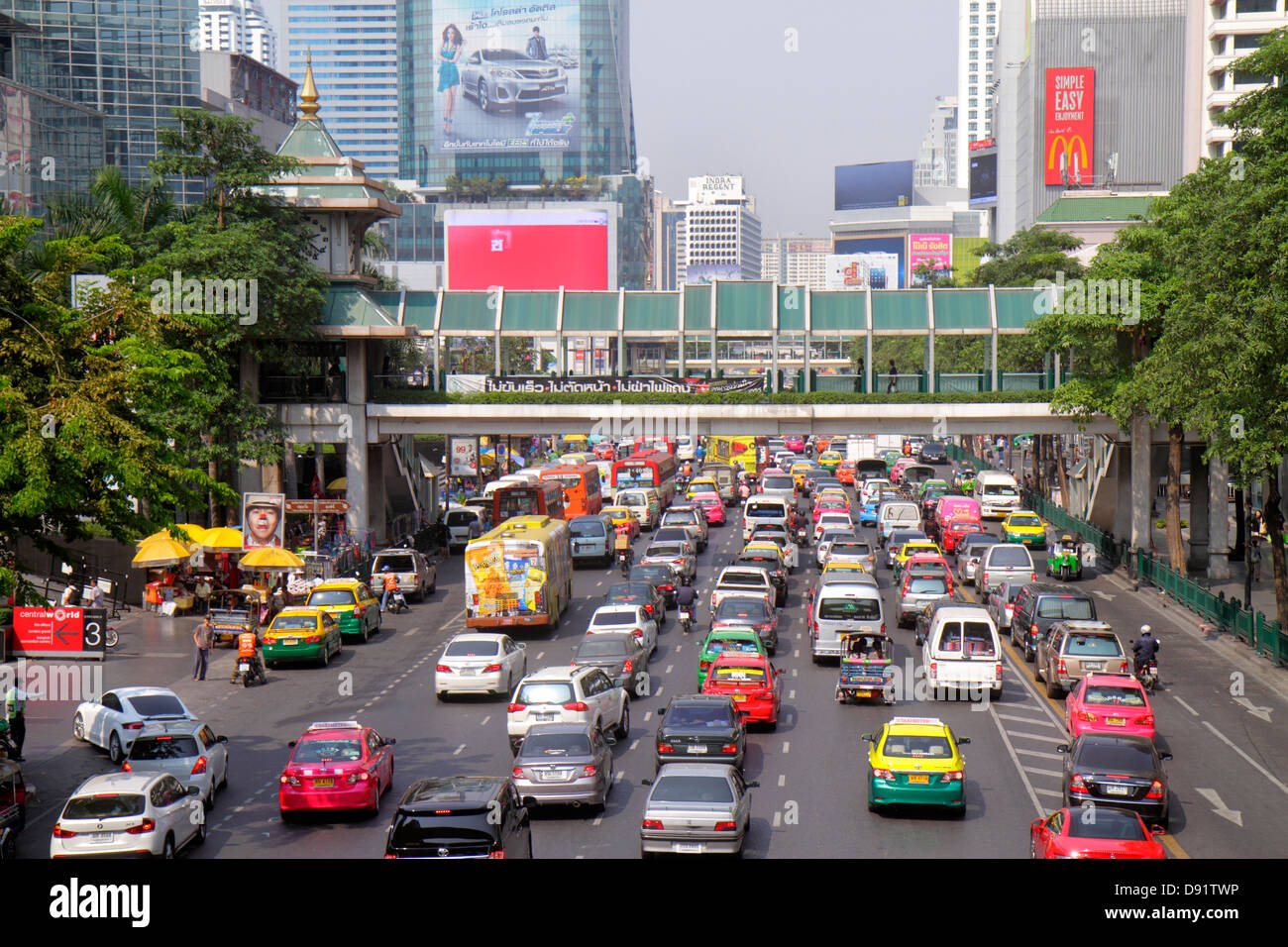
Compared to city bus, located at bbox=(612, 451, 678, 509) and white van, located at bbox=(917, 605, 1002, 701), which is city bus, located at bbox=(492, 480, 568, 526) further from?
white van, located at bbox=(917, 605, 1002, 701)

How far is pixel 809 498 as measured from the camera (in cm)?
7600

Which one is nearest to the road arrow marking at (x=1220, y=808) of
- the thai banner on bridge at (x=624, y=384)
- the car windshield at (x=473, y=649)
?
the car windshield at (x=473, y=649)

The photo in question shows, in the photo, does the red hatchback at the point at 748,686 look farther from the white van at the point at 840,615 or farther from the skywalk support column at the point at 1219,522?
the skywalk support column at the point at 1219,522

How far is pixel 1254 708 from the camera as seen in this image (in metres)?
30.1

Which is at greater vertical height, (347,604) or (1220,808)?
(347,604)

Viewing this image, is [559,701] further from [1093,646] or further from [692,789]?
[1093,646]

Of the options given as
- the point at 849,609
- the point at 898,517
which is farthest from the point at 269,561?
the point at 898,517

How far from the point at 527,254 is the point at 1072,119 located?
69.0 m

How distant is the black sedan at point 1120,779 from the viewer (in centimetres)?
1995

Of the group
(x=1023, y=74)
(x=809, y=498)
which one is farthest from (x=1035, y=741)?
(x=1023, y=74)

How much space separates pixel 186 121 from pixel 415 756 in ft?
107

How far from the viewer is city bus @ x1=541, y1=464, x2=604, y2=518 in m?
61.0

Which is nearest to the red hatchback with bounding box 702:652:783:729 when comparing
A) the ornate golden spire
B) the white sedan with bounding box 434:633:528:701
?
the white sedan with bounding box 434:633:528:701
